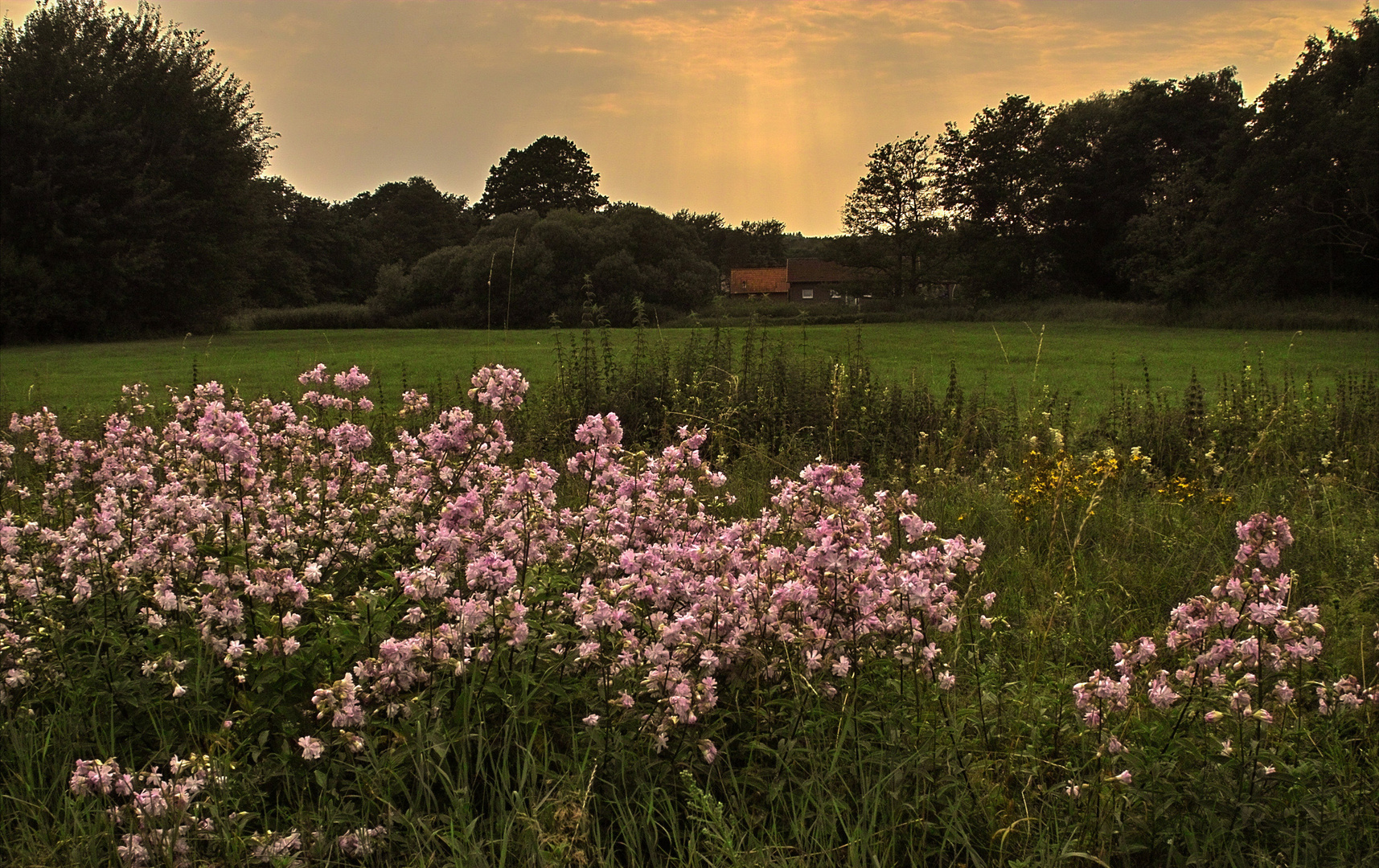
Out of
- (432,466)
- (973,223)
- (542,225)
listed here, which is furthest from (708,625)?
(973,223)

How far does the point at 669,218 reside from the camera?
5375cm

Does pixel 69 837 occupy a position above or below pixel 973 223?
below

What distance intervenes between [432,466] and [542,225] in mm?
44980

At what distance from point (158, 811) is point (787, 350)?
9.48 m

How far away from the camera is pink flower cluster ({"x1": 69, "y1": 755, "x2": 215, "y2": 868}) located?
Result: 2.62 meters

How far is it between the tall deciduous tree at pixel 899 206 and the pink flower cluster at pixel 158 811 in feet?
206

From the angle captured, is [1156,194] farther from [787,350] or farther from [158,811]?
[158,811]

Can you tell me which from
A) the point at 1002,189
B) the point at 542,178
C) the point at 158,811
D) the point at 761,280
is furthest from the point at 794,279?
the point at 158,811

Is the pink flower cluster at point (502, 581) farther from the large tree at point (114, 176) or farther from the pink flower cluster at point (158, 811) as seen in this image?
the large tree at point (114, 176)

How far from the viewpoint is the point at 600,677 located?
308 centimetres

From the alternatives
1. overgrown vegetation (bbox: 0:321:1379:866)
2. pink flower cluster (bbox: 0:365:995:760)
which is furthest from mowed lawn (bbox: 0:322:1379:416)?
overgrown vegetation (bbox: 0:321:1379:866)

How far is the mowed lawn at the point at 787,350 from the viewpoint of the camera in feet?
47.1

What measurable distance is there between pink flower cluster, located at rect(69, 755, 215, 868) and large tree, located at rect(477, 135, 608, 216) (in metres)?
70.3

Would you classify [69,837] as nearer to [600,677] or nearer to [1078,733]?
[600,677]
